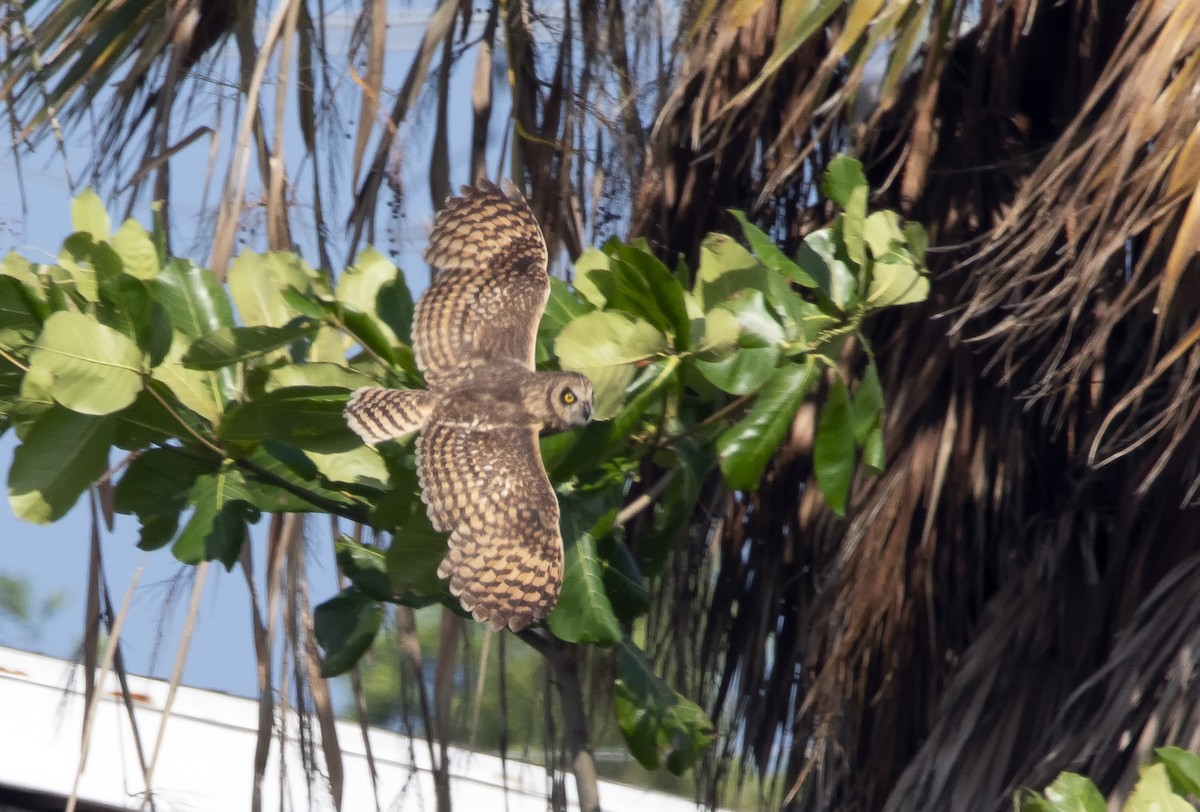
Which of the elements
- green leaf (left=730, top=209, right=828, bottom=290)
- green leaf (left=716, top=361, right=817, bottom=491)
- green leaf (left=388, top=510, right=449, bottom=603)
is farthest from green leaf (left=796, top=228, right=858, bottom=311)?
green leaf (left=388, top=510, right=449, bottom=603)

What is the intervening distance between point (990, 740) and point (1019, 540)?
0.39m

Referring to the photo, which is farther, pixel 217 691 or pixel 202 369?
pixel 217 691

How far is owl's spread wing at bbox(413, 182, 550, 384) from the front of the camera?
2.30 metres

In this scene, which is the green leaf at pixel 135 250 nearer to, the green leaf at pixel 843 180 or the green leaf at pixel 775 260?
the green leaf at pixel 775 260

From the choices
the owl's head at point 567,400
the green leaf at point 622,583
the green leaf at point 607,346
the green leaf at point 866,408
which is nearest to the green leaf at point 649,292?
the green leaf at point 607,346

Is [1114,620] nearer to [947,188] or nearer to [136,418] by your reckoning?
[947,188]

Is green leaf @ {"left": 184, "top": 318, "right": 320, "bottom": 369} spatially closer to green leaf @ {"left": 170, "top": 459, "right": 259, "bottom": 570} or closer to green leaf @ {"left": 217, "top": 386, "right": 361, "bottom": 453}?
green leaf @ {"left": 217, "top": 386, "right": 361, "bottom": 453}

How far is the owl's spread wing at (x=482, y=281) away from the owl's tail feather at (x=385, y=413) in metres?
0.28

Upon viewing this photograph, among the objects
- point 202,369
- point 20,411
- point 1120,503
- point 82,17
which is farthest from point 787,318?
point 82,17

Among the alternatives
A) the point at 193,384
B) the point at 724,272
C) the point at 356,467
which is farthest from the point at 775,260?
the point at 193,384

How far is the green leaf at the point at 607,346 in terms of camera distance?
1592 mm

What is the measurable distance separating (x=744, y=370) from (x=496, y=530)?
0.50 meters

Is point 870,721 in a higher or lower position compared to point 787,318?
lower

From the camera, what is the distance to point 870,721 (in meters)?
2.88
